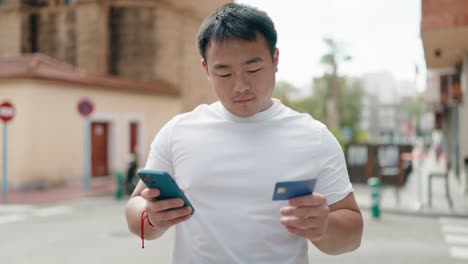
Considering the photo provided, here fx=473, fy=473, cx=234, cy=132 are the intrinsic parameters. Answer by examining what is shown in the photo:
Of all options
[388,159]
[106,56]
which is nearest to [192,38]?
[106,56]

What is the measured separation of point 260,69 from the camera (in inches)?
61.3

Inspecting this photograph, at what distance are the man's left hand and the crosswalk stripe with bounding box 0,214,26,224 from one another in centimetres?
1006

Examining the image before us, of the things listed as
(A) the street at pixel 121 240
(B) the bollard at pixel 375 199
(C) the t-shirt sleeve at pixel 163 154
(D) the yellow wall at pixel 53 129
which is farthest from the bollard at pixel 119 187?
(C) the t-shirt sleeve at pixel 163 154

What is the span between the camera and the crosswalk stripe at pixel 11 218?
10078 millimetres

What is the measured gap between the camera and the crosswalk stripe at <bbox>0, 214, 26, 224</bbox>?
33.1 ft

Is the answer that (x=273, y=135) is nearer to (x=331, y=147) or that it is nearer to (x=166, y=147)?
(x=331, y=147)

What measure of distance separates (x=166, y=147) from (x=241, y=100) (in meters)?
0.33

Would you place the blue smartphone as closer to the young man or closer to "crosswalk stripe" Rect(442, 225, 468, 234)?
the young man

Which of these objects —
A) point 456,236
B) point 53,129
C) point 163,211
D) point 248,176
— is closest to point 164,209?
point 163,211

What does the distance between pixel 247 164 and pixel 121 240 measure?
7.08 metres

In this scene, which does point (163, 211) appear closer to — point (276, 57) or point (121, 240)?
point (276, 57)

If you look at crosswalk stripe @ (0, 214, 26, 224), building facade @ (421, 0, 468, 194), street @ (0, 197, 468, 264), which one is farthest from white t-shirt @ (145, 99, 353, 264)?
building facade @ (421, 0, 468, 194)

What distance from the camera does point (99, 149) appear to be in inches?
731

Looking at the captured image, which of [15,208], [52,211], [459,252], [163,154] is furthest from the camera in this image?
[15,208]
